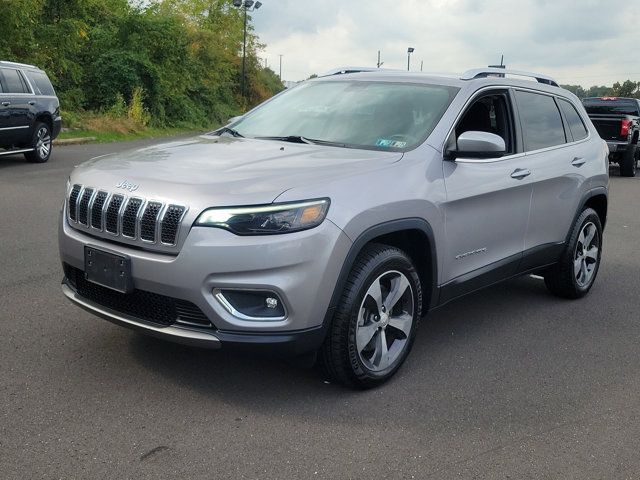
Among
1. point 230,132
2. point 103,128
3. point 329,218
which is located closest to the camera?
point 329,218

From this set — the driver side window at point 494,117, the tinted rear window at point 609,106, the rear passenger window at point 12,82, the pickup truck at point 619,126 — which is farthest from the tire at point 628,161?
the driver side window at point 494,117

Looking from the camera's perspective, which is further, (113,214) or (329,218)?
(113,214)

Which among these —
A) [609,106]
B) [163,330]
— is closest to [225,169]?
[163,330]

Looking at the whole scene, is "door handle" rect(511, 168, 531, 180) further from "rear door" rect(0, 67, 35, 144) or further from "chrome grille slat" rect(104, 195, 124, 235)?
"rear door" rect(0, 67, 35, 144)

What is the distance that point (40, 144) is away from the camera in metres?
14.2

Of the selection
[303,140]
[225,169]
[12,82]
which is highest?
[12,82]

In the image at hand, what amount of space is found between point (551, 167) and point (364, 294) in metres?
2.29

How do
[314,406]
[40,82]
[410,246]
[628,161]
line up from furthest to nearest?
[628,161] < [40,82] < [410,246] < [314,406]

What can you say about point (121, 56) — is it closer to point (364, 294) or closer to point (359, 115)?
point (359, 115)

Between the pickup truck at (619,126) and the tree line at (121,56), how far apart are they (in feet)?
48.7

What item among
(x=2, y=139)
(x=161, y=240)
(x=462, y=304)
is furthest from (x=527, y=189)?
(x=2, y=139)

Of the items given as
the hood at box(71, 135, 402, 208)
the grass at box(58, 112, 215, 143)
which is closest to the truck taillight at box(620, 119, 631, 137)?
the grass at box(58, 112, 215, 143)

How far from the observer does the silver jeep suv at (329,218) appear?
329 cm

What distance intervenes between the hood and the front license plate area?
1.08 ft
